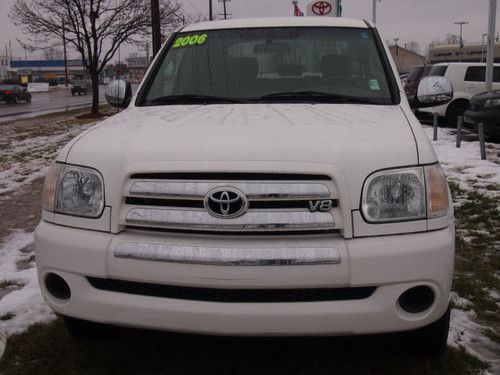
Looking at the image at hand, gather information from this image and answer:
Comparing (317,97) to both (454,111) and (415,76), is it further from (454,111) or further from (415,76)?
(415,76)

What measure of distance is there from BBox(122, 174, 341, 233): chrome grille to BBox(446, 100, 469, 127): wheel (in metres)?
14.2

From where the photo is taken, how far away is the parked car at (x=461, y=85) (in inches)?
609

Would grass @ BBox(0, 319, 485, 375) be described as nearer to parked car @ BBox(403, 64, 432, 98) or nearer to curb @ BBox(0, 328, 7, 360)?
curb @ BBox(0, 328, 7, 360)

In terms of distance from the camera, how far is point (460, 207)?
20.2ft

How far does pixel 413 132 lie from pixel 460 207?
3.81m

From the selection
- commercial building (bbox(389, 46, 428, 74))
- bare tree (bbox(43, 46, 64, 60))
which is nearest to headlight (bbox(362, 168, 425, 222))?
bare tree (bbox(43, 46, 64, 60))

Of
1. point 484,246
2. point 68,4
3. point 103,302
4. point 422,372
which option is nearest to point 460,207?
point 484,246

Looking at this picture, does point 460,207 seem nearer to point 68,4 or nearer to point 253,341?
point 253,341

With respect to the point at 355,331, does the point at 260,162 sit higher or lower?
higher

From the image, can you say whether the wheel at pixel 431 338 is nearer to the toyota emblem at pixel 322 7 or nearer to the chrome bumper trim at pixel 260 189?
the chrome bumper trim at pixel 260 189

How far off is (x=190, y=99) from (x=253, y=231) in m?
1.49

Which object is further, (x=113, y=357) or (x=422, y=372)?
(x=113, y=357)

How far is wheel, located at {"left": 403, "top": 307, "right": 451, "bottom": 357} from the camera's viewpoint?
2.67m

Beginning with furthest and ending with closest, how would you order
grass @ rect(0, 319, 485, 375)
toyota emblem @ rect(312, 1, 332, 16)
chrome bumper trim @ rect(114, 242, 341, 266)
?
toyota emblem @ rect(312, 1, 332, 16), grass @ rect(0, 319, 485, 375), chrome bumper trim @ rect(114, 242, 341, 266)
